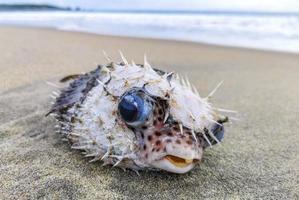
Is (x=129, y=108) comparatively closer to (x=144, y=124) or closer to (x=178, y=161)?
(x=144, y=124)

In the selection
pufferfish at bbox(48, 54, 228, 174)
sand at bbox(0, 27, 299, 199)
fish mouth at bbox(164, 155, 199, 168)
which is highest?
pufferfish at bbox(48, 54, 228, 174)

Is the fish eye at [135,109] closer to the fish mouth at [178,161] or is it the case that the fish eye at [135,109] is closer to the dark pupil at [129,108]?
the dark pupil at [129,108]

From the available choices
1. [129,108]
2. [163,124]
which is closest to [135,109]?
[129,108]

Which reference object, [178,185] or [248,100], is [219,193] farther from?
[248,100]

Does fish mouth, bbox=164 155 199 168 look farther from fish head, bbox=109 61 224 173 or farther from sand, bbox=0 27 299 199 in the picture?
sand, bbox=0 27 299 199

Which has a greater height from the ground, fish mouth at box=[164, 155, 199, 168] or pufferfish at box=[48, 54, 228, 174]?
pufferfish at box=[48, 54, 228, 174]

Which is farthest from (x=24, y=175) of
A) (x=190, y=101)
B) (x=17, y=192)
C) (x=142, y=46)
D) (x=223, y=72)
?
(x=142, y=46)

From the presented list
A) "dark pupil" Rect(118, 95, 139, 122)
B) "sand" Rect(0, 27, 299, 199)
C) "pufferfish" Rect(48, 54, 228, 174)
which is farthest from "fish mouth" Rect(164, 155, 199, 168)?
"dark pupil" Rect(118, 95, 139, 122)

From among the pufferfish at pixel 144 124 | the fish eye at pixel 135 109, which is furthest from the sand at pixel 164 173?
the fish eye at pixel 135 109
